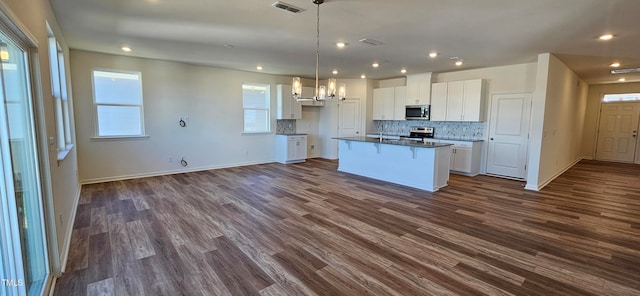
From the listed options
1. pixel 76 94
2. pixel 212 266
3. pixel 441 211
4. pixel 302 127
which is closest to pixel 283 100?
pixel 302 127

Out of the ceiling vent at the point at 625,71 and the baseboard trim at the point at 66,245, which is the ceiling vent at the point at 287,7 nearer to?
the baseboard trim at the point at 66,245

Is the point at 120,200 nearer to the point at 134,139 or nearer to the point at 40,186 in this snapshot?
the point at 134,139

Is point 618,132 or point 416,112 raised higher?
point 416,112

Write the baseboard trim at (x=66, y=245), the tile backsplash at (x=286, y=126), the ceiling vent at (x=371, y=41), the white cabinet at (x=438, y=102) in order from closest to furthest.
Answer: the baseboard trim at (x=66, y=245) < the ceiling vent at (x=371, y=41) < the white cabinet at (x=438, y=102) < the tile backsplash at (x=286, y=126)

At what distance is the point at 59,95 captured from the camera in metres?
3.67

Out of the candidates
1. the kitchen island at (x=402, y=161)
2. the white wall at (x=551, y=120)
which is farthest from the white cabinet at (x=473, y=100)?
the kitchen island at (x=402, y=161)

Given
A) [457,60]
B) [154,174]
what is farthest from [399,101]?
[154,174]

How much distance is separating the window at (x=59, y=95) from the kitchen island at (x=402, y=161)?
4816mm

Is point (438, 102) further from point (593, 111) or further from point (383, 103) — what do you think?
point (593, 111)

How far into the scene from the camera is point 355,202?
172 inches

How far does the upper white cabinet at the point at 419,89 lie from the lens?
7.11 m

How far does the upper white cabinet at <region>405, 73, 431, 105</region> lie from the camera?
7.11 metres

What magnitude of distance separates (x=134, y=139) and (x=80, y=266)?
3877 mm

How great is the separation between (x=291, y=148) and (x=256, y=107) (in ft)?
4.77
